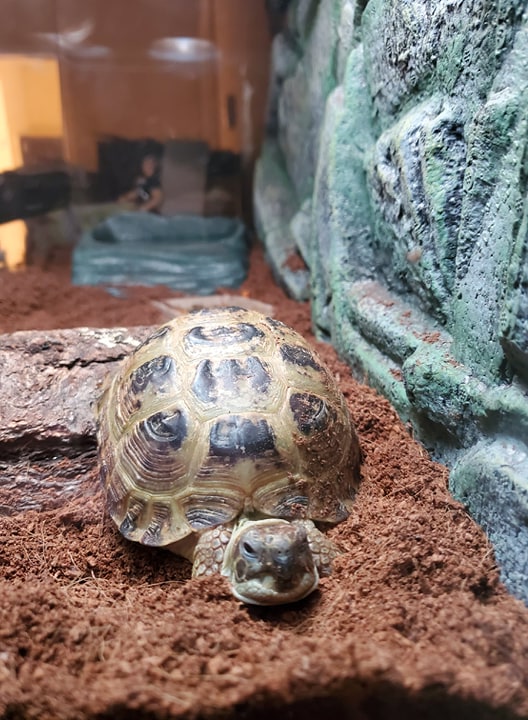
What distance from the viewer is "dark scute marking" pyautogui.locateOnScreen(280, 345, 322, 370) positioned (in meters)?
2.28

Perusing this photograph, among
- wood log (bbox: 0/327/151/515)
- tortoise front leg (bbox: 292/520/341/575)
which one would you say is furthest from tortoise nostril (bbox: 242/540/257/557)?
wood log (bbox: 0/327/151/515)

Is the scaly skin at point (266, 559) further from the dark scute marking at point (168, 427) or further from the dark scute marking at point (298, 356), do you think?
the dark scute marking at point (298, 356)

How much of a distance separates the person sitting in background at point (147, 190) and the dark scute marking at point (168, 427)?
12.0ft

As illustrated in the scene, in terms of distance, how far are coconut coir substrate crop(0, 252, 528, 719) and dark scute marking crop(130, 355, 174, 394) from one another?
18.3 inches

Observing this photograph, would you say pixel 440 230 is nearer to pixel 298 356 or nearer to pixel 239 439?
pixel 298 356

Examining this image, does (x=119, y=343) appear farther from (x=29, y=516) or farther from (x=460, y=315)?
(x=460, y=315)

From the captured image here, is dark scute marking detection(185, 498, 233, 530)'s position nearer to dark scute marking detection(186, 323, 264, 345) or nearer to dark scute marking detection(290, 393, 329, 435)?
dark scute marking detection(290, 393, 329, 435)

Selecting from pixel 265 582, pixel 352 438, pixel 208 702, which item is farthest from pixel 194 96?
pixel 208 702

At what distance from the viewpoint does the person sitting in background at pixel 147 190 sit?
5.28 m

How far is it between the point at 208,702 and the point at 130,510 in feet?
3.05

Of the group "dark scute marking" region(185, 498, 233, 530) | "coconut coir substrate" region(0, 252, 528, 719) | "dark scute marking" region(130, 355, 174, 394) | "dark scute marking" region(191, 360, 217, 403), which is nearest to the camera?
"coconut coir substrate" region(0, 252, 528, 719)

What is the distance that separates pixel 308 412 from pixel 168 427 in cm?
49

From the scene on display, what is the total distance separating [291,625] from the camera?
1711mm

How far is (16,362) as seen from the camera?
2.66 m
